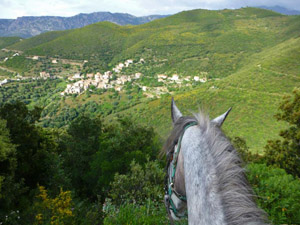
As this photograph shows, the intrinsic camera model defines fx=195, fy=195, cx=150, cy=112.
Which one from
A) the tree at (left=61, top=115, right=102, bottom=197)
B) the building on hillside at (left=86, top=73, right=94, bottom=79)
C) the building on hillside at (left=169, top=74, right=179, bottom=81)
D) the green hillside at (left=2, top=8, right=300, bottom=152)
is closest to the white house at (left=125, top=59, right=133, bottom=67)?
the green hillside at (left=2, top=8, right=300, bottom=152)

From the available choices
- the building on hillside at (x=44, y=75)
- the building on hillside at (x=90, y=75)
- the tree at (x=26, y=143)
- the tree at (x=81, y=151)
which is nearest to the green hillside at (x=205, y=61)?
the building on hillside at (x=90, y=75)

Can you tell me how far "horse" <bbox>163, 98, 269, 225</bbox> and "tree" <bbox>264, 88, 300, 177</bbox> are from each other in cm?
1103

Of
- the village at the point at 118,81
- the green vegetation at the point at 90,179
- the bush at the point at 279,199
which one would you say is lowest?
the village at the point at 118,81

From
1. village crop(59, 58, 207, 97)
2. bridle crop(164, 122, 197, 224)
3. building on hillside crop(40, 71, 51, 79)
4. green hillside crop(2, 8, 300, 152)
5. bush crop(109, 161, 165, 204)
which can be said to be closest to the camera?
bridle crop(164, 122, 197, 224)

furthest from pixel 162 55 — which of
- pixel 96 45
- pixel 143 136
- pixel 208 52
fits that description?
pixel 143 136

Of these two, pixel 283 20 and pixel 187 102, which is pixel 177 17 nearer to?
pixel 283 20

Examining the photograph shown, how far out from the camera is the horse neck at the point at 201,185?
88cm

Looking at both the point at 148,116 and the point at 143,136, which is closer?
the point at 143,136

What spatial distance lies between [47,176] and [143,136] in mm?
5457

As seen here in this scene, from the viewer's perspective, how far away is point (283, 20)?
92812mm

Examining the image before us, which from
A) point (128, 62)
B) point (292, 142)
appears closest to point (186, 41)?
point (128, 62)

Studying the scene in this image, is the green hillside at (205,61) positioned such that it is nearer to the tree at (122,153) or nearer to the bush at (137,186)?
the bush at (137,186)

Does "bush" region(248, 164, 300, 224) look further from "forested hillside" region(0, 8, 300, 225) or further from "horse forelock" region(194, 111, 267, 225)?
"horse forelock" region(194, 111, 267, 225)

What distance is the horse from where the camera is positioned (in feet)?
2.71
